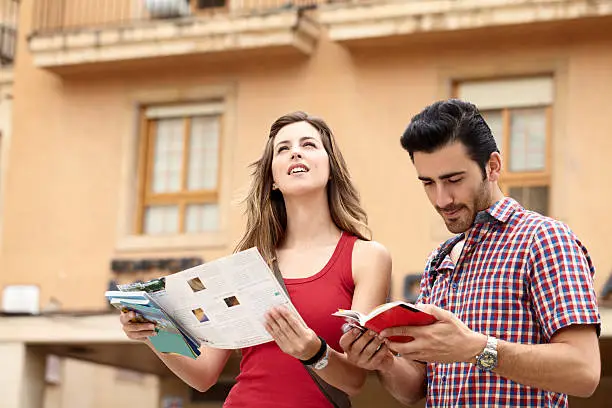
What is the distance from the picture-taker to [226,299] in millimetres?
3453

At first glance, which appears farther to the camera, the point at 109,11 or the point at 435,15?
the point at 109,11

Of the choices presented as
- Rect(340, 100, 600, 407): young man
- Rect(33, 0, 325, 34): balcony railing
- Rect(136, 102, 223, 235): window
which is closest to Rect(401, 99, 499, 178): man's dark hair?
Rect(340, 100, 600, 407): young man

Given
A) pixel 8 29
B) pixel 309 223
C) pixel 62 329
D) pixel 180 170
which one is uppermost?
pixel 8 29

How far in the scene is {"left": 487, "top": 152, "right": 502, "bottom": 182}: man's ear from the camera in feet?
10.8

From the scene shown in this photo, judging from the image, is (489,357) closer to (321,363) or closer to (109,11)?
(321,363)

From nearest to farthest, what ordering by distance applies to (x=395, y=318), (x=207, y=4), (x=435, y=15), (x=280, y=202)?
(x=395, y=318) < (x=280, y=202) < (x=435, y=15) < (x=207, y=4)

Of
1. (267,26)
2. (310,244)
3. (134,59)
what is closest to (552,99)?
(267,26)

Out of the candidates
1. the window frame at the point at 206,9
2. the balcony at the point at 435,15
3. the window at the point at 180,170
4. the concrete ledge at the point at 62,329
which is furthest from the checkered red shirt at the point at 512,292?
the window frame at the point at 206,9

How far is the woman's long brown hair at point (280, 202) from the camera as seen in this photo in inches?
159

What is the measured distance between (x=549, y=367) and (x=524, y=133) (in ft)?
33.7

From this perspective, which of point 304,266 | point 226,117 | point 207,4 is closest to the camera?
point 304,266

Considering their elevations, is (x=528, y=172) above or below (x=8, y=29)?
below

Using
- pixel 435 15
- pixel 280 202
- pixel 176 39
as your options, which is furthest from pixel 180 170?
pixel 280 202

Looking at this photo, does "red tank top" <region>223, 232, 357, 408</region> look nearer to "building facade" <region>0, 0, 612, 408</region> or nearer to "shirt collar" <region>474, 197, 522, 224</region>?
"shirt collar" <region>474, 197, 522, 224</region>
